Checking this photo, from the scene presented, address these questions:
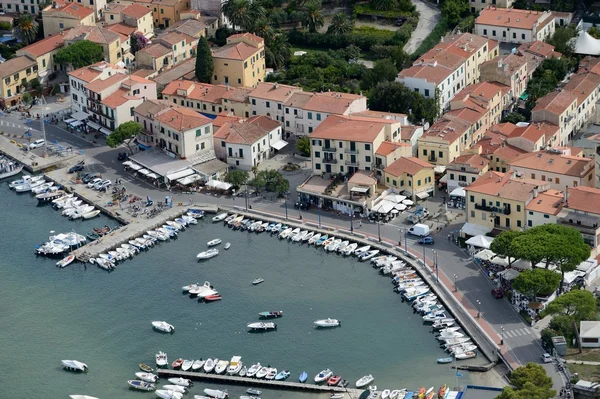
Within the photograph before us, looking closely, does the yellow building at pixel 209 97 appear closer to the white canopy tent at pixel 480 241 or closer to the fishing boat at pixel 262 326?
the white canopy tent at pixel 480 241

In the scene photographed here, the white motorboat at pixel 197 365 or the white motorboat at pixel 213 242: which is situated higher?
the white motorboat at pixel 197 365

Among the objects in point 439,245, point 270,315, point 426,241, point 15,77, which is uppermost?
point 15,77

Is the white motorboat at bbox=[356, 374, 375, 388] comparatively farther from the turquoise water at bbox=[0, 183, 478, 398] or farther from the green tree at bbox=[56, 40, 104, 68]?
the green tree at bbox=[56, 40, 104, 68]

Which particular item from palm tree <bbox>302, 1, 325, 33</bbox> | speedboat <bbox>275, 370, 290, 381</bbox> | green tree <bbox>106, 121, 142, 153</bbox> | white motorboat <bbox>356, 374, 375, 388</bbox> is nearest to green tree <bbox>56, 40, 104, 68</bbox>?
green tree <bbox>106, 121, 142, 153</bbox>

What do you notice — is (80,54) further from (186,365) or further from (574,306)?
(574,306)

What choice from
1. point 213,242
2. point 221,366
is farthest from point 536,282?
point 213,242

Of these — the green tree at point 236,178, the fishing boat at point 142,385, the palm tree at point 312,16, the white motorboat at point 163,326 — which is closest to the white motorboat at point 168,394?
the fishing boat at point 142,385
